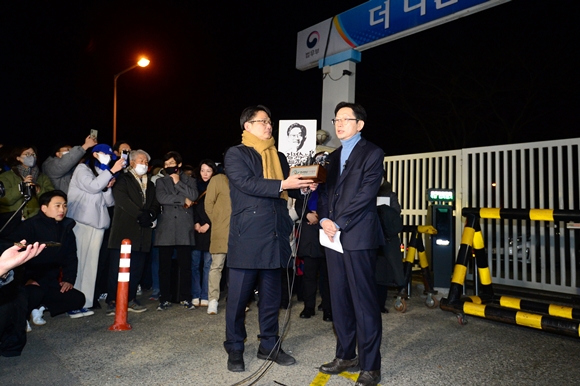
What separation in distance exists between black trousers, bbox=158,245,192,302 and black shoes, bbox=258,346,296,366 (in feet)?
8.02

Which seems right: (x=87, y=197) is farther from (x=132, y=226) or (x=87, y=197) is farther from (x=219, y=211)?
(x=219, y=211)

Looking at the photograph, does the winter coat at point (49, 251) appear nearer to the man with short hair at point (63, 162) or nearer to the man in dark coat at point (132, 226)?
the man in dark coat at point (132, 226)

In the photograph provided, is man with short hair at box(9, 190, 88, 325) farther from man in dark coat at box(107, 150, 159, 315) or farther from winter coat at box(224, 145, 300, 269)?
winter coat at box(224, 145, 300, 269)

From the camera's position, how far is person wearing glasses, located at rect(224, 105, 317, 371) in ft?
11.5

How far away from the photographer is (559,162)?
21.5ft

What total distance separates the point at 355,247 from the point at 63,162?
4613 millimetres

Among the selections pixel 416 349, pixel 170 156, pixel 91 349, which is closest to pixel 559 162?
pixel 416 349

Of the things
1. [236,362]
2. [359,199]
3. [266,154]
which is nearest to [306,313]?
[236,362]

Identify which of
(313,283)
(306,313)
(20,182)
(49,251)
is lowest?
(306,313)

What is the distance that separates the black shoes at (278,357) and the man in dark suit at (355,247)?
315mm

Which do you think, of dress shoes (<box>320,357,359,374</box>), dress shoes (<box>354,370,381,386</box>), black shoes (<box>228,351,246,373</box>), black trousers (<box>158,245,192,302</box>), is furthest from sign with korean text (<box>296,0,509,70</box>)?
black shoes (<box>228,351,246,373</box>)

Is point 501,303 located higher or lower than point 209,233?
lower

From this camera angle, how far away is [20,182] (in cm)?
529

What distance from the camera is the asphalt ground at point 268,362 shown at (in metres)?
3.27
